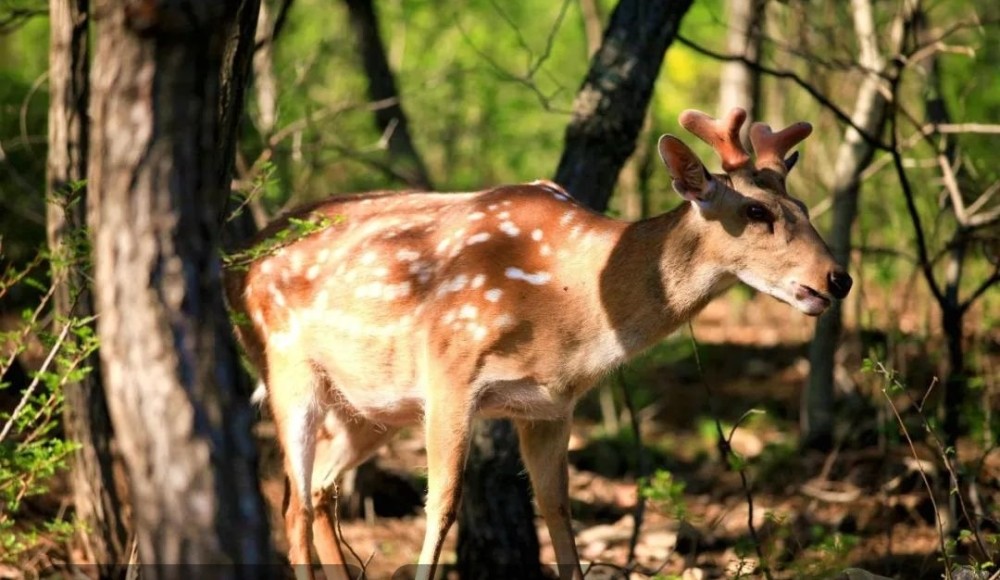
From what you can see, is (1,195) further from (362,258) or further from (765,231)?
(765,231)

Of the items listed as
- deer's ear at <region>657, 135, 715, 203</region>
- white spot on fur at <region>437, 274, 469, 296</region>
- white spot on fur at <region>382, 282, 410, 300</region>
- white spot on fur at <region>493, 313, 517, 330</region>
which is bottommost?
white spot on fur at <region>493, 313, 517, 330</region>

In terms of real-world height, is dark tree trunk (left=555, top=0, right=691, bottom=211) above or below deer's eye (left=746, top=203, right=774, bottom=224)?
above

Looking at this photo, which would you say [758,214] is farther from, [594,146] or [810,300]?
[594,146]

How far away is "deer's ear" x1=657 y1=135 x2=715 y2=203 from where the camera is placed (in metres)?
6.02

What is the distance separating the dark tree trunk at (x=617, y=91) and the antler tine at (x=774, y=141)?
1107 mm

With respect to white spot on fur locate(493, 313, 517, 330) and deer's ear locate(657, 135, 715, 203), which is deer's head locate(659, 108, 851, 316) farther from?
white spot on fur locate(493, 313, 517, 330)

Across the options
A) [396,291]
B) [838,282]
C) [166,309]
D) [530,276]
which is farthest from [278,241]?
[166,309]

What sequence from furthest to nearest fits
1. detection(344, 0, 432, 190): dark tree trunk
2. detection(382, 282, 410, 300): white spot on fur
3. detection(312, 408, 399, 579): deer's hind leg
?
detection(344, 0, 432, 190): dark tree trunk, detection(312, 408, 399, 579): deer's hind leg, detection(382, 282, 410, 300): white spot on fur

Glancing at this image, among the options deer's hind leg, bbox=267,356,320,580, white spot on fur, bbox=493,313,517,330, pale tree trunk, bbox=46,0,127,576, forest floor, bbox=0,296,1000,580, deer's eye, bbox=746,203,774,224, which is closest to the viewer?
deer's eye, bbox=746,203,774,224

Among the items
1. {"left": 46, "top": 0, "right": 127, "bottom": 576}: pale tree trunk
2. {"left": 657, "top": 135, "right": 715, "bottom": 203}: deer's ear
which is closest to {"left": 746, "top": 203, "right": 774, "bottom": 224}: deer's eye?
{"left": 657, "top": 135, "right": 715, "bottom": 203}: deer's ear

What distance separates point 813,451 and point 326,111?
4289 millimetres

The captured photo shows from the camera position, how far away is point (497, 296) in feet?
20.9

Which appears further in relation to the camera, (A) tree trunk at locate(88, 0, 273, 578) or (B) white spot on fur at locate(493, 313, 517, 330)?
(B) white spot on fur at locate(493, 313, 517, 330)

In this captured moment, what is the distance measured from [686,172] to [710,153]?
29.6ft
